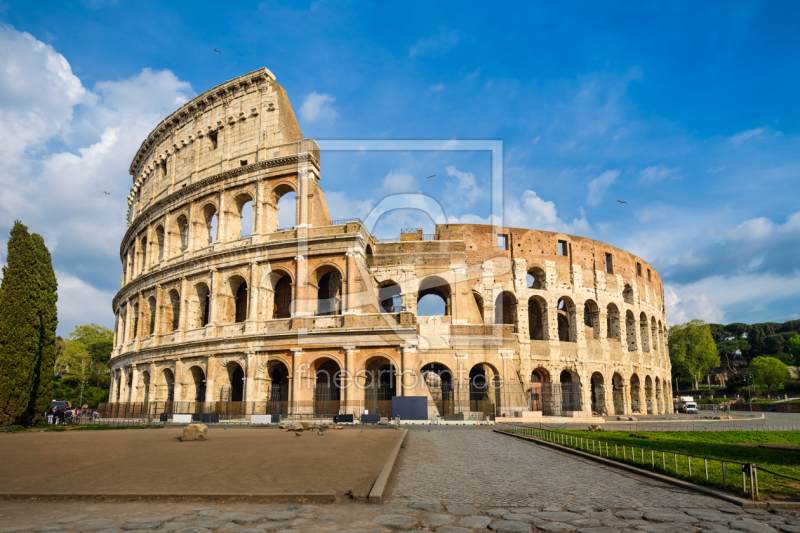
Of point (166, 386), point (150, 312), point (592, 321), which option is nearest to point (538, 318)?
point (592, 321)

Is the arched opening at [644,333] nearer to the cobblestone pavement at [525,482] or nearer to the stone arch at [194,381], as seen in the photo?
the stone arch at [194,381]

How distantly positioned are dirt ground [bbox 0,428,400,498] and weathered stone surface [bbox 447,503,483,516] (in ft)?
3.86

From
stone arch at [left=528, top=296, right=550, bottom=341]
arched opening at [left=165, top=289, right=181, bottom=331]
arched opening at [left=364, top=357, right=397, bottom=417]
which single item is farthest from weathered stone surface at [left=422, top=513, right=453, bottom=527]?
stone arch at [left=528, top=296, right=550, bottom=341]

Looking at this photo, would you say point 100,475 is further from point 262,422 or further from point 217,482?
point 262,422

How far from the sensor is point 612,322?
40.7 meters

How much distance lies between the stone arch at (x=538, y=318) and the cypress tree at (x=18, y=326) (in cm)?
2936

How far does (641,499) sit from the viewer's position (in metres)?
6.70

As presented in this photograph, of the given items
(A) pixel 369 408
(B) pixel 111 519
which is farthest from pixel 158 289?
(B) pixel 111 519

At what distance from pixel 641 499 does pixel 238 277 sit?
27.5m

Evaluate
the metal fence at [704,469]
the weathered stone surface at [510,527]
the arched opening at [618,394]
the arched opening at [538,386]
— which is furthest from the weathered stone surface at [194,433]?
the arched opening at [618,394]

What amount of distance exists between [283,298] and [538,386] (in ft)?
57.2

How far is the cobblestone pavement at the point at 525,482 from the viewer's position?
6621mm

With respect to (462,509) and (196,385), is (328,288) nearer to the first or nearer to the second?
(196,385)

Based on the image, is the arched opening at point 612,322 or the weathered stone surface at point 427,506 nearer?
the weathered stone surface at point 427,506
